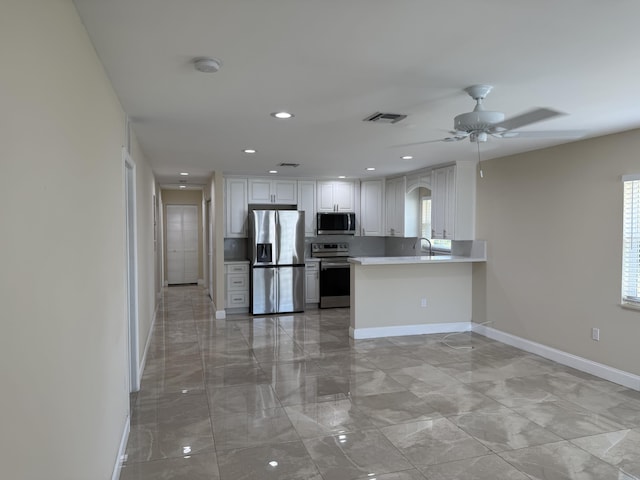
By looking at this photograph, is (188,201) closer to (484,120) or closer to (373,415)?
(373,415)

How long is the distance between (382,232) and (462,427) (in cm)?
511

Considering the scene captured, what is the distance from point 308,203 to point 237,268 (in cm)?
177

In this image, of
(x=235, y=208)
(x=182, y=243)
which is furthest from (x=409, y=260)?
(x=182, y=243)

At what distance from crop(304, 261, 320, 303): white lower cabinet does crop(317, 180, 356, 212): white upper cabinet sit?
106cm

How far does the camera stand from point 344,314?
745 cm

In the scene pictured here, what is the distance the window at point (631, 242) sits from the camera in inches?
155

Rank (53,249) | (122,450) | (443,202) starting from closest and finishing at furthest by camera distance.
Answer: (53,249) < (122,450) < (443,202)

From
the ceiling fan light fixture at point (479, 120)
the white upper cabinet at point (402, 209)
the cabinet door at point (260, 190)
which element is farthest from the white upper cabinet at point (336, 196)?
the ceiling fan light fixture at point (479, 120)

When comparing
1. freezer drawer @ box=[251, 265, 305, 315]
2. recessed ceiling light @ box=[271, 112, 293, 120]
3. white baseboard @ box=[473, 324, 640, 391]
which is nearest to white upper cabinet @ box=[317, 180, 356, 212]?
freezer drawer @ box=[251, 265, 305, 315]

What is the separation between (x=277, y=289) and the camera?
7.40 meters

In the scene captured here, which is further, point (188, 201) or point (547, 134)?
point (188, 201)

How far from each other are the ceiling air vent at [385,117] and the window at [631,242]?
89.9 inches

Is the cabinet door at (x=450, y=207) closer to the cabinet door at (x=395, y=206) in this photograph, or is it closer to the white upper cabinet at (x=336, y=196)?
the cabinet door at (x=395, y=206)

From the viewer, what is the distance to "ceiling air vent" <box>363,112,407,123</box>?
3.35 meters
